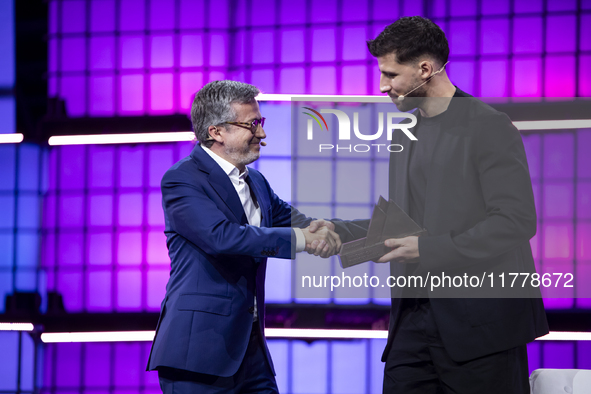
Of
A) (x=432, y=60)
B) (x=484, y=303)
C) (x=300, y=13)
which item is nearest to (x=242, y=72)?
(x=300, y=13)

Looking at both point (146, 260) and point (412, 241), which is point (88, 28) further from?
point (412, 241)

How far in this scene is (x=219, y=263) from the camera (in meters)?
2.19

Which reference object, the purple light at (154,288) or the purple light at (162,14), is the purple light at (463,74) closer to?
the purple light at (162,14)

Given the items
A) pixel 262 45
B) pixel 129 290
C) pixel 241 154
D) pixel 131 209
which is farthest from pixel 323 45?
pixel 129 290

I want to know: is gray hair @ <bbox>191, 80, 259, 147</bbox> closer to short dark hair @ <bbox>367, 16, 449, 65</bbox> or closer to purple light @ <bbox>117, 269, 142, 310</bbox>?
short dark hair @ <bbox>367, 16, 449, 65</bbox>

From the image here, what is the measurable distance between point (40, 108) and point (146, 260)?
155 centimetres

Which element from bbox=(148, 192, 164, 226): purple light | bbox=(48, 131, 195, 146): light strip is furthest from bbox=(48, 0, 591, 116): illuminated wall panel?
bbox=(148, 192, 164, 226): purple light

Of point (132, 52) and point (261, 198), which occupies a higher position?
point (132, 52)

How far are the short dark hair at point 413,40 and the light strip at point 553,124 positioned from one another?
633mm

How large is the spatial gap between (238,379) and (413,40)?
5.61 feet

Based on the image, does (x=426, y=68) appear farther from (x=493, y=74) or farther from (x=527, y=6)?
(x=527, y=6)

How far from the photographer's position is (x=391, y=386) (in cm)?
211

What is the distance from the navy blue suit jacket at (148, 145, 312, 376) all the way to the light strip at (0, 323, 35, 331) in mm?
2196

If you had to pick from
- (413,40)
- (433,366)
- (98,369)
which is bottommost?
(98,369)
